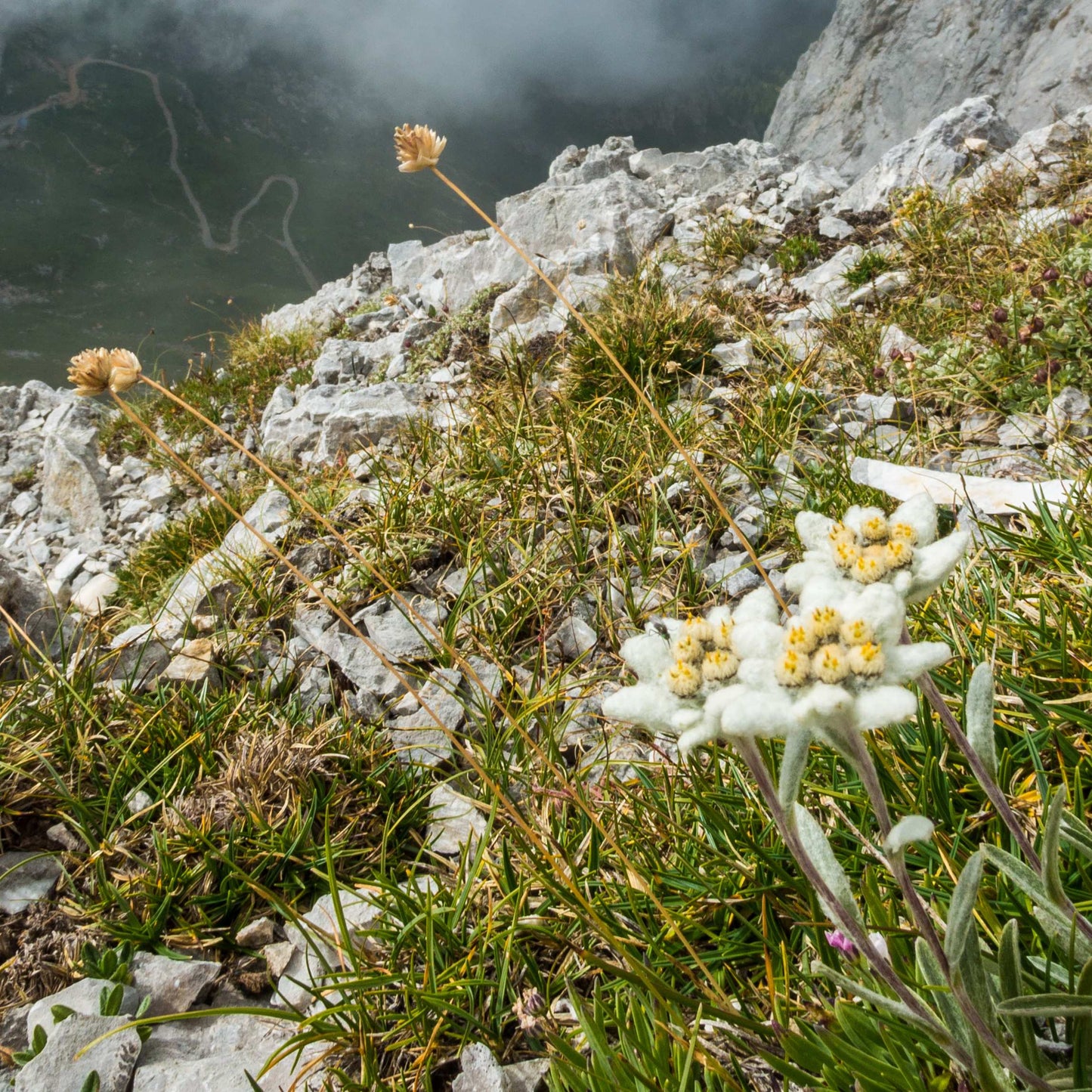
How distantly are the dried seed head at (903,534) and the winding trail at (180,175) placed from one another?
52351 mm

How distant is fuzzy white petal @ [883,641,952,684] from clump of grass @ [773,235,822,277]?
6.46 meters

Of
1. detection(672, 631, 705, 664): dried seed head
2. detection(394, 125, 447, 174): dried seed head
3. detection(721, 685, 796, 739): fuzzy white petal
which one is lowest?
detection(721, 685, 796, 739): fuzzy white petal

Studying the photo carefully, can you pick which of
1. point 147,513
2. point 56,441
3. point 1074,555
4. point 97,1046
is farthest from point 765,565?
point 56,441

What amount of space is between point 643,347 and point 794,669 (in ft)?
13.3

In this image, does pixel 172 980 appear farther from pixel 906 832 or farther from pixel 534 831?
pixel 906 832

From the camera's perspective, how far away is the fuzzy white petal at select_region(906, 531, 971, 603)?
0.85 m

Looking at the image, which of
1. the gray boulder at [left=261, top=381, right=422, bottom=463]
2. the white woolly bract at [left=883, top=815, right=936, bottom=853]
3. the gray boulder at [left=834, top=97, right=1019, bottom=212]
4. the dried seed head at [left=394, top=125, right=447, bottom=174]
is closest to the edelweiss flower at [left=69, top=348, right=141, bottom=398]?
the dried seed head at [left=394, top=125, right=447, bottom=174]

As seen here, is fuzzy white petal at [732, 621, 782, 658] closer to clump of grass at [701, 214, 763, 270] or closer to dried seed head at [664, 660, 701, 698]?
dried seed head at [664, 660, 701, 698]

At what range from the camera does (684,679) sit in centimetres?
85

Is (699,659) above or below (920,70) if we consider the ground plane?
below

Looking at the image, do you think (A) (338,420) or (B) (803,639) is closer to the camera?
(B) (803,639)

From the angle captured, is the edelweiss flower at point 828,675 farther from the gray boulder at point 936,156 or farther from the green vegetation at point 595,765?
the gray boulder at point 936,156

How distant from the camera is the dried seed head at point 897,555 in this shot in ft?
2.89

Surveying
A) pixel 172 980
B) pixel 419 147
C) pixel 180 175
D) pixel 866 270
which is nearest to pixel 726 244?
pixel 866 270
